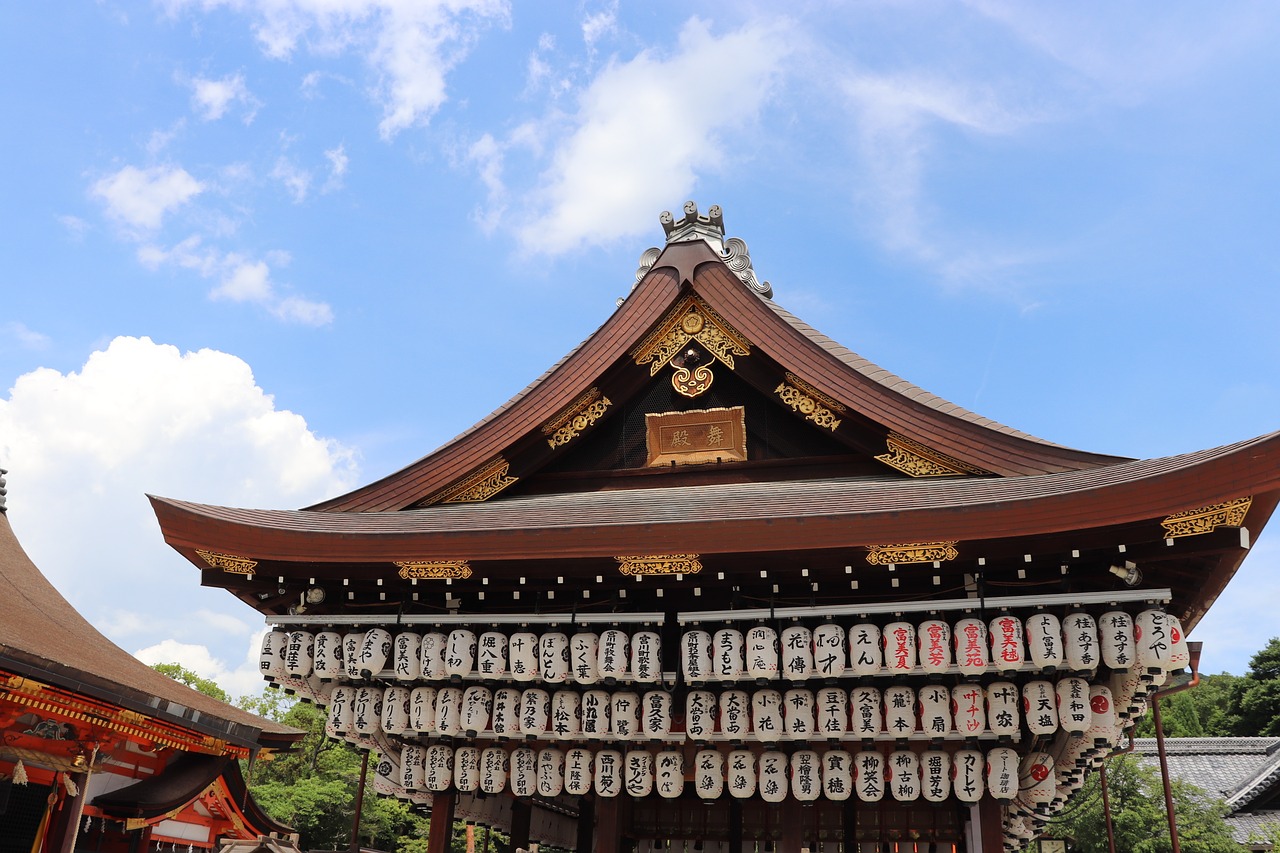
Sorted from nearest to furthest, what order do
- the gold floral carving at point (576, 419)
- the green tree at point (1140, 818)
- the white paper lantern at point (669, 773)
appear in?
the white paper lantern at point (669, 773) → the gold floral carving at point (576, 419) → the green tree at point (1140, 818)

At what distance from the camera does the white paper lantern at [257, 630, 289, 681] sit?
961 cm

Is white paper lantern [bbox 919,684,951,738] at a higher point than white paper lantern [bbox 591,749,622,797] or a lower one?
higher

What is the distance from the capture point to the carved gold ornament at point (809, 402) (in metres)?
9.98

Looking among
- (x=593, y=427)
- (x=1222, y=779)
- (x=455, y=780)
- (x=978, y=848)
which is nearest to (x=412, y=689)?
(x=455, y=780)

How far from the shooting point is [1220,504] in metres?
7.02

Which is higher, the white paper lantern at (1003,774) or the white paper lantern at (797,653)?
the white paper lantern at (797,653)

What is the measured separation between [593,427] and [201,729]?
16.8 ft

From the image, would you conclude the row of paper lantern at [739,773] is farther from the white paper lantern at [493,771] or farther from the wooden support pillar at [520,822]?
the wooden support pillar at [520,822]

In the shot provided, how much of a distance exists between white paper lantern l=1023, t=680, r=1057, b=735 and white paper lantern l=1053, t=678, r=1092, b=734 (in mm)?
51

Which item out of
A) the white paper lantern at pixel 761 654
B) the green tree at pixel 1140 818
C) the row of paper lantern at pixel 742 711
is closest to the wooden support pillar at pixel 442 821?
the row of paper lantern at pixel 742 711

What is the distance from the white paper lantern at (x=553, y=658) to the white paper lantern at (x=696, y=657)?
1.16m

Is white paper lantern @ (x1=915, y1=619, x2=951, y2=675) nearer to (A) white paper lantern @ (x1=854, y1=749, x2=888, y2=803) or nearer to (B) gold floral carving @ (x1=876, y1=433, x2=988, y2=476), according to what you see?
(A) white paper lantern @ (x1=854, y1=749, x2=888, y2=803)

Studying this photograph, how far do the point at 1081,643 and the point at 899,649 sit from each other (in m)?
1.46

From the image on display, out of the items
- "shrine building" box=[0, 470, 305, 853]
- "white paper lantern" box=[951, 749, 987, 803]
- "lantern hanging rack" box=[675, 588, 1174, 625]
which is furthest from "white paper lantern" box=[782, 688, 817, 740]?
"shrine building" box=[0, 470, 305, 853]
